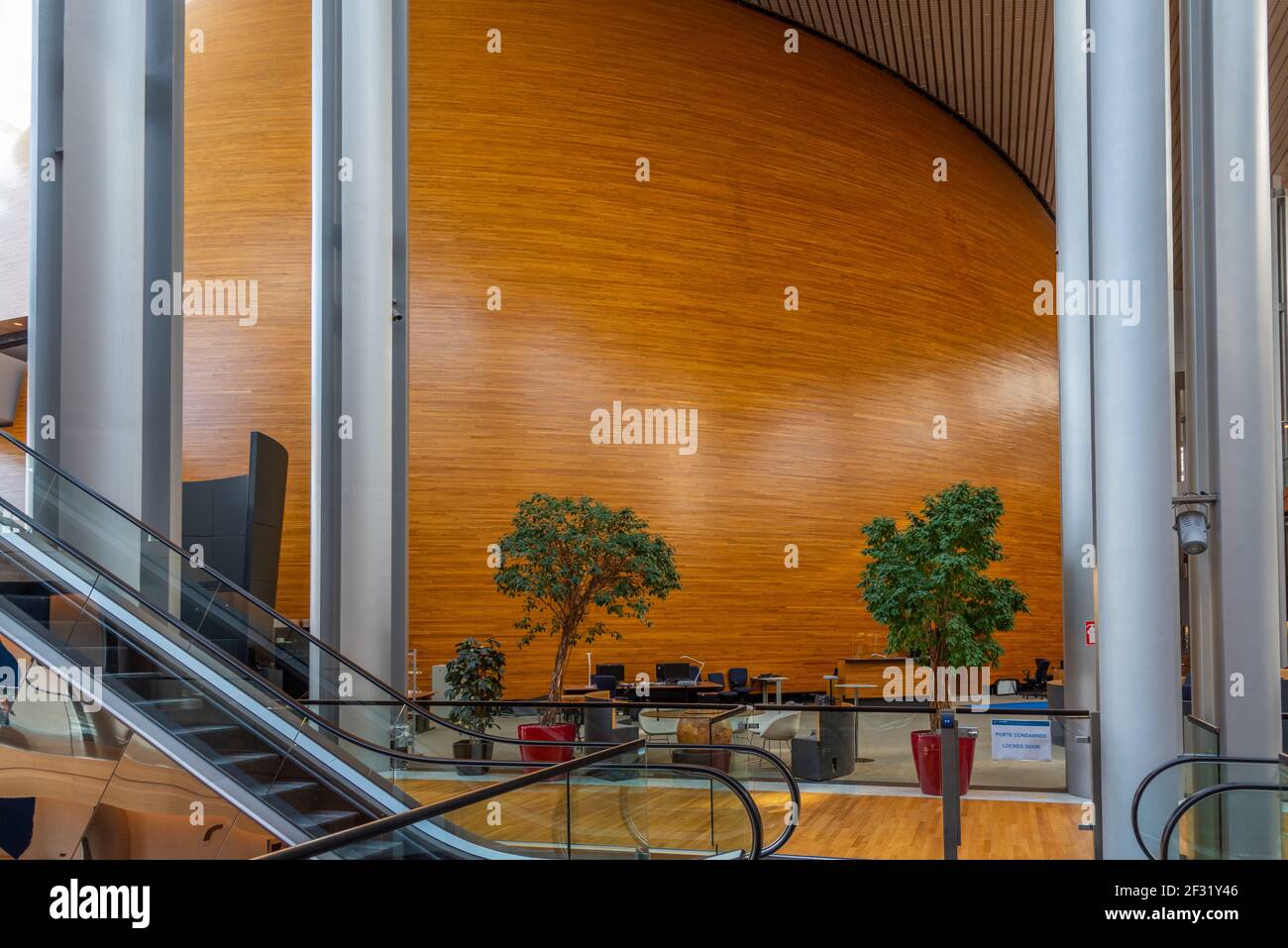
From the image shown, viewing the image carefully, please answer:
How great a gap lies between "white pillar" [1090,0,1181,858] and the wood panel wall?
389 inches

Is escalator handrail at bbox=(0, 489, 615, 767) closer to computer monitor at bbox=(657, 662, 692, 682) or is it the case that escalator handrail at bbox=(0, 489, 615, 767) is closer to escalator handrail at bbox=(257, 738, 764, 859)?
escalator handrail at bbox=(257, 738, 764, 859)

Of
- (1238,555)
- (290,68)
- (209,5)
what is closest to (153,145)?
(1238,555)

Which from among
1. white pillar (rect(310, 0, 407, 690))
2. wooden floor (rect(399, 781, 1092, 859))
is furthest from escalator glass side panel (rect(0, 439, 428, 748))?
white pillar (rect(310, 0, 407, 690))

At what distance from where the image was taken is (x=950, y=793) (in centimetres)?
666

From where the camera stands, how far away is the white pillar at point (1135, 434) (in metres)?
6.20

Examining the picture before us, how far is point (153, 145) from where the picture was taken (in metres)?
7.32

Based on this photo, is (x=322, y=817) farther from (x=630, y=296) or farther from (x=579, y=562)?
(x=630, y=296)

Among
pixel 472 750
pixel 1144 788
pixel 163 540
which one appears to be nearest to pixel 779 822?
pixel 1144 788

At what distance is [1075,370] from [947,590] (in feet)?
8.03

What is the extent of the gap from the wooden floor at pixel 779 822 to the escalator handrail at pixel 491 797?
0.09 m

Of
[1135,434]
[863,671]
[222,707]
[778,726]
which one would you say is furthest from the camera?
[863,671]

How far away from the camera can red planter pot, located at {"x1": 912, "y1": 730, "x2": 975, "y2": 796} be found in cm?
696
